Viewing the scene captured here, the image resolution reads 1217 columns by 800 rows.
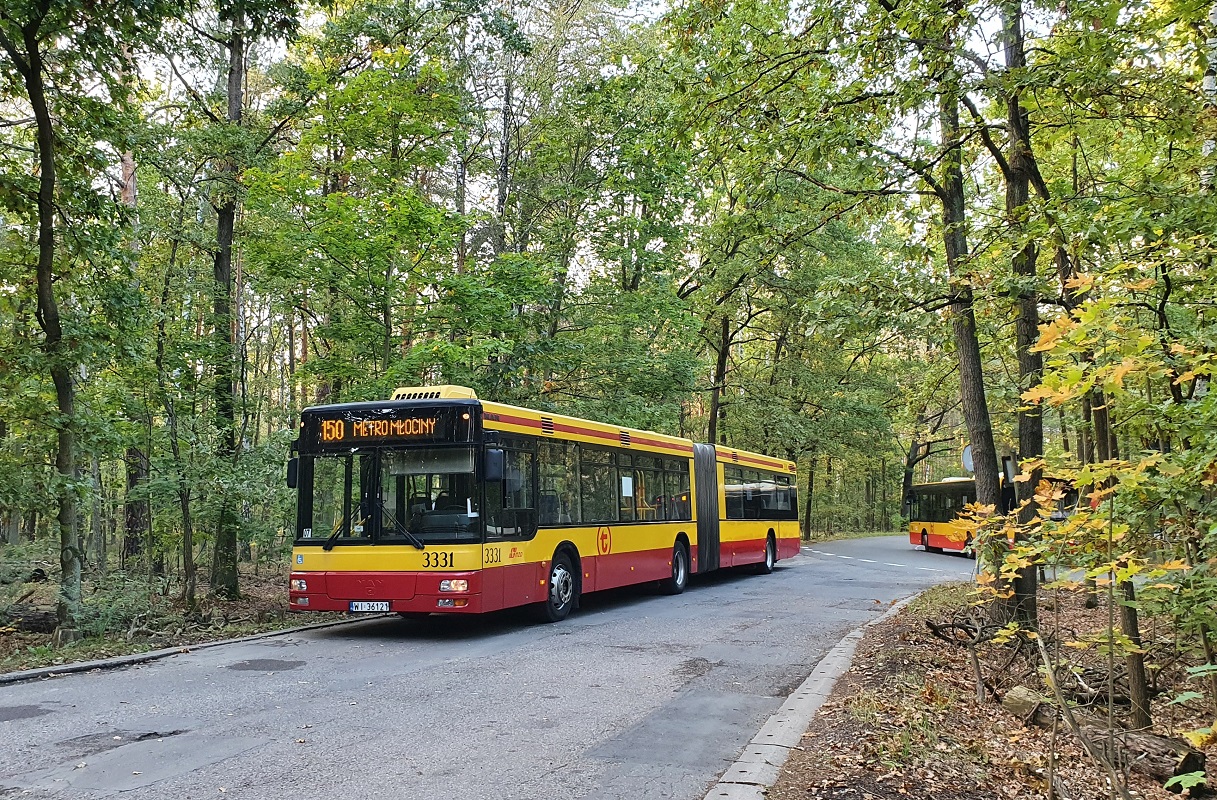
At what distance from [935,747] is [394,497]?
7340 millimetres

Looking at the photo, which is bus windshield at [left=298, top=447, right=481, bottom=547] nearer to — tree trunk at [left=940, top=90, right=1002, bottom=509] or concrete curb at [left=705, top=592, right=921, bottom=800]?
concrete curb at [left=705, top=592, right=921, bottom=800]

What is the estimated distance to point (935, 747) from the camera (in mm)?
5465

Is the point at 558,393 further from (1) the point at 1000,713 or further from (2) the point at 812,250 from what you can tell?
(1) the point at 1000,713

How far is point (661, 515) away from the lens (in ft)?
53.6

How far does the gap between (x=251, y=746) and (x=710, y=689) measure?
407 centimetres

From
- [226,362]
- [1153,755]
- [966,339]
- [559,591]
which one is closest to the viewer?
[1153,755]

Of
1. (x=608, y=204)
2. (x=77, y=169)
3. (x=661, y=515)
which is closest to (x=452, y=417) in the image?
(x=77, y=169)

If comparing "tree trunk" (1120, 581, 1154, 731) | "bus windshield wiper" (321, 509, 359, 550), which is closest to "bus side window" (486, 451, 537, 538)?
"bus windshield wiper" (321, 509, 359, 550)

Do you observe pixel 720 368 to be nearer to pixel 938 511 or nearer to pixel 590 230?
pixel 938 511

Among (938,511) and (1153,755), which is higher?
(938,511)

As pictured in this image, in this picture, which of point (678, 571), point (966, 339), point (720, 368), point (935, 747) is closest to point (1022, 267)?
point (966, 339)

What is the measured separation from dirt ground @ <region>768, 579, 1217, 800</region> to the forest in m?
0.95

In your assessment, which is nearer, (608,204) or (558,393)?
(558,393)

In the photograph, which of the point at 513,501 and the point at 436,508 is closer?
the point at 436,508
